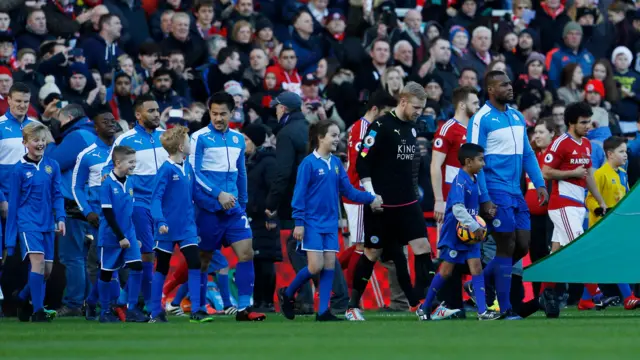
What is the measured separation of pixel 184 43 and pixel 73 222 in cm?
582

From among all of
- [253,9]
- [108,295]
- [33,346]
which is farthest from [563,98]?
[33,346]

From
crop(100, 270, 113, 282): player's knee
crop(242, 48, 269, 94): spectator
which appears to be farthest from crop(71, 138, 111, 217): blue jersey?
crop(242, 48, 269, 94): spectator

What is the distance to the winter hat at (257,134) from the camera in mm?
17531

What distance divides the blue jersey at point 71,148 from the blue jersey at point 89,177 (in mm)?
301

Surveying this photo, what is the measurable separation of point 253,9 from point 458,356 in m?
14.8

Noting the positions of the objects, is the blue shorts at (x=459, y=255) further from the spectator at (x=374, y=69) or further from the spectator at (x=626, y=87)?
the spectator at (x=626, y=87)

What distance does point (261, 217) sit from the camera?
57.2ft

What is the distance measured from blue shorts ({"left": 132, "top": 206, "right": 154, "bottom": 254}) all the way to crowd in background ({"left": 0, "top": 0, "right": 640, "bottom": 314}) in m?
1.30

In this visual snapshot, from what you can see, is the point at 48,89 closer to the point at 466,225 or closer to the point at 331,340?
the point at 466,225

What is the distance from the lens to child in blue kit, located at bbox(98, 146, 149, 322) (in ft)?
47.1

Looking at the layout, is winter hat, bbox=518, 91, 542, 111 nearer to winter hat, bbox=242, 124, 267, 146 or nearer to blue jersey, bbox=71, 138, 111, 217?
winter hat, bbox=242, 124, 267, 146

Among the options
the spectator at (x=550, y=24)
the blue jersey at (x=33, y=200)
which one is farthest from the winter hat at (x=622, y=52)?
the blue jersey at (x=33, y=200)

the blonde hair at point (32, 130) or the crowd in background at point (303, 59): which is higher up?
the crowd in background at point (303, 59)

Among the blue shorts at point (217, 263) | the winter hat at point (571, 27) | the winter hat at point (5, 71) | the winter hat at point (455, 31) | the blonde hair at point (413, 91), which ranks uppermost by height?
the winter hat at point (571, 27)
